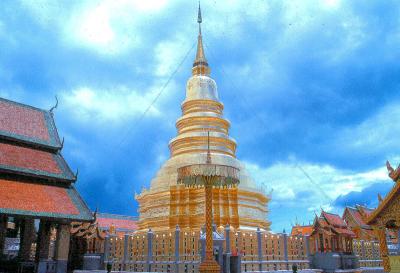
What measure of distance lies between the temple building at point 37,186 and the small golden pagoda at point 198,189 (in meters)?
7.53

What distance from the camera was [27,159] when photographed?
18984 millimetres

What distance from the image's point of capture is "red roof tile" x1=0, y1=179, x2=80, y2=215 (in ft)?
53.2

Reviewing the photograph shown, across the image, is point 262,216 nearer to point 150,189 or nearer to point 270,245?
point 270,245

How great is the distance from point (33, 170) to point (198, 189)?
10.8m

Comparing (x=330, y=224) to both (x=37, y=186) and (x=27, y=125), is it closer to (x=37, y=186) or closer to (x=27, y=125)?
(x=37, y=186)

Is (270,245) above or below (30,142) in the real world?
below

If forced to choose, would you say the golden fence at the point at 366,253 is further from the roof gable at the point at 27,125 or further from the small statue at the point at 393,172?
the roof gable at the point at 27,125

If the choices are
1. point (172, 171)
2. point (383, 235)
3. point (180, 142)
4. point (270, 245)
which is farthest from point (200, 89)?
point (383, 235)

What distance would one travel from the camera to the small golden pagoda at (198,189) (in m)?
24.7

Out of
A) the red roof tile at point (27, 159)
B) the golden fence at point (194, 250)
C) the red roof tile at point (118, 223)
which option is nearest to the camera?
the red roof tile at point (27, 159)

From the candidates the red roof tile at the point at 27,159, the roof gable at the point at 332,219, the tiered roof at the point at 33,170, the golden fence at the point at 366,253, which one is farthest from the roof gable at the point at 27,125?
the golden fence at the point at 366,253

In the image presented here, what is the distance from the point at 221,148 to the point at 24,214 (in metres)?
15.6

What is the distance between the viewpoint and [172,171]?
88.5ft

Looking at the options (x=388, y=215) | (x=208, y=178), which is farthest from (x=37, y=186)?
(x=388, y=215)
